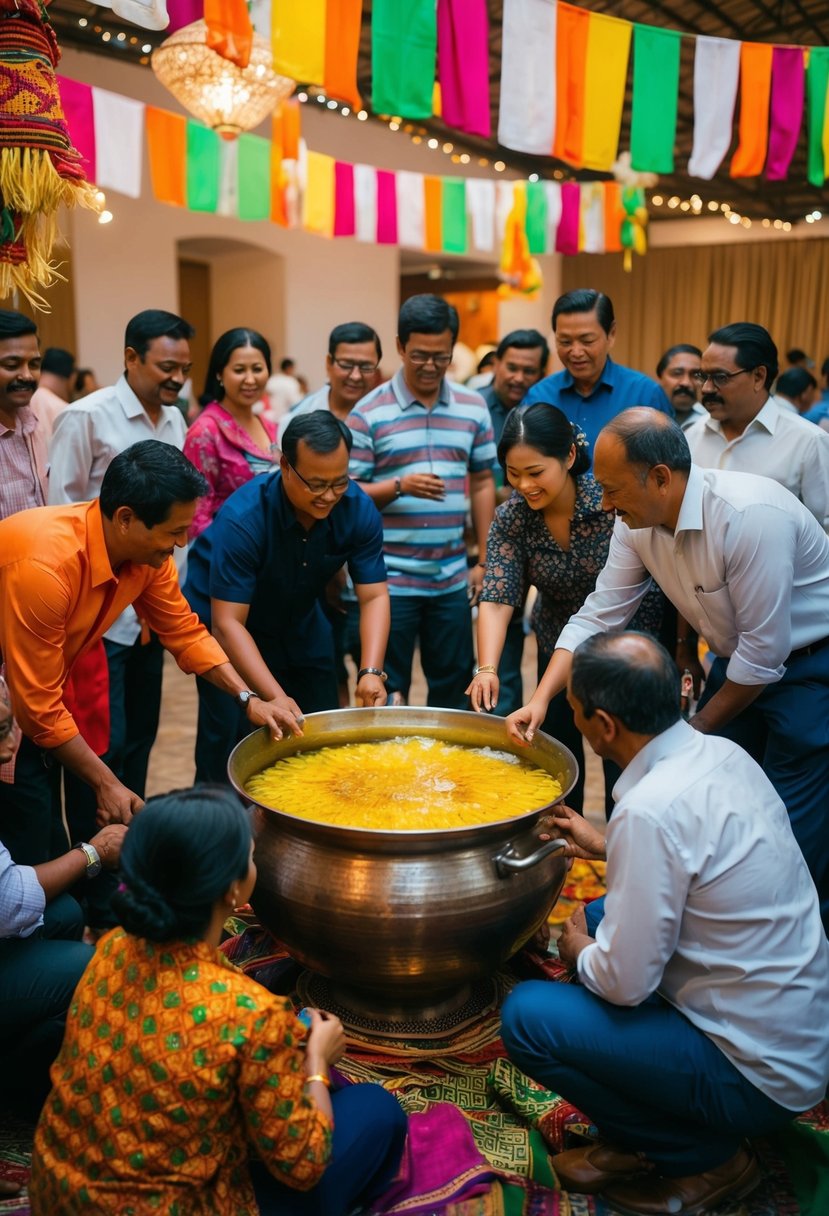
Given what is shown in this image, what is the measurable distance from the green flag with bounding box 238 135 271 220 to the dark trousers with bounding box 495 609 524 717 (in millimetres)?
3657

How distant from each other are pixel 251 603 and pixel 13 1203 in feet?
4.97

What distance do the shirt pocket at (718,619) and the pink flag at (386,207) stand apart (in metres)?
5.73

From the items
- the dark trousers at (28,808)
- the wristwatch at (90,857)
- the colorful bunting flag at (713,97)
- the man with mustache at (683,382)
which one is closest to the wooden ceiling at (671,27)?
the colorful bunting flag at (713,97)

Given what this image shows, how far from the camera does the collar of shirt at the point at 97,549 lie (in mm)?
2295

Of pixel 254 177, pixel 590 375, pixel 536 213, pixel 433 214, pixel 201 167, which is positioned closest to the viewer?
pixel 590 375

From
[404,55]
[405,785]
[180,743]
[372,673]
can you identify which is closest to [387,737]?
[372,673]

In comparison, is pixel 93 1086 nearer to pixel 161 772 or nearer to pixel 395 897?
pixel 395 897

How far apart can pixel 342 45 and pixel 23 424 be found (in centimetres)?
199

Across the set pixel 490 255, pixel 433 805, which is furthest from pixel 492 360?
pixel 490 255

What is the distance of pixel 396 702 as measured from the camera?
9.62ft

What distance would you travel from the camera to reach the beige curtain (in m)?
15.2

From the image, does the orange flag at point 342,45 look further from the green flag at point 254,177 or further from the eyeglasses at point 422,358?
the green flag at point 254,177

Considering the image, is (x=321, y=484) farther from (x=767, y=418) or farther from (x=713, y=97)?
(x=713, y=97)

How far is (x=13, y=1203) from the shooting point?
6.05ft
